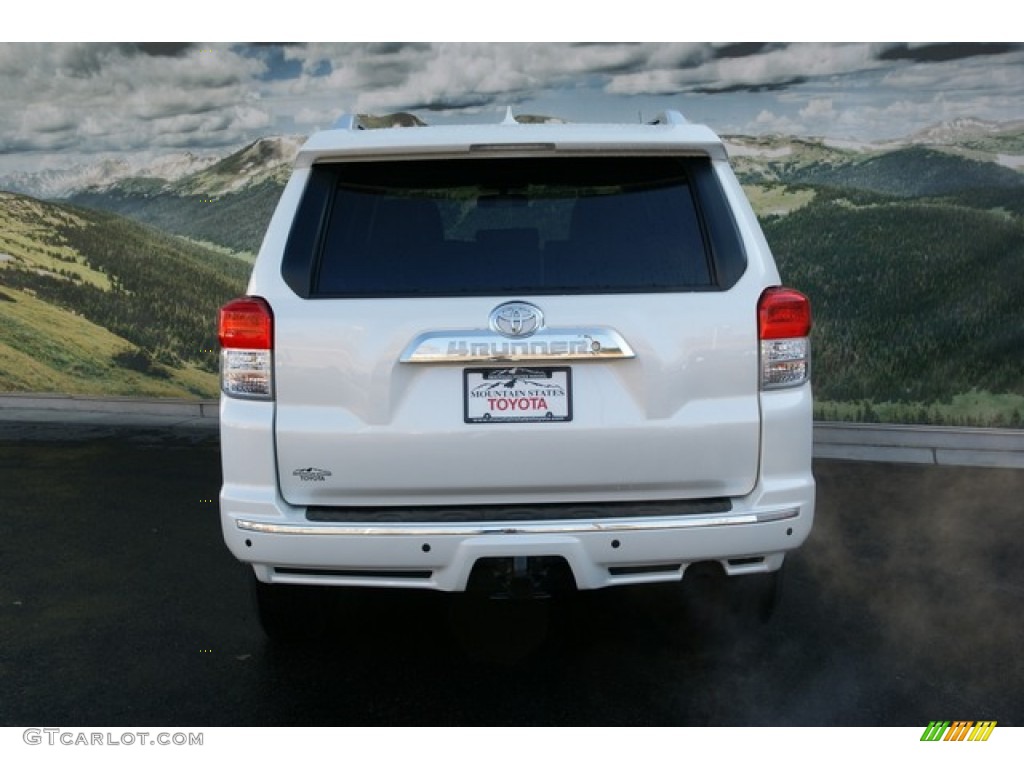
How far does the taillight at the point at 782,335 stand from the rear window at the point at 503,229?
0.19 metres

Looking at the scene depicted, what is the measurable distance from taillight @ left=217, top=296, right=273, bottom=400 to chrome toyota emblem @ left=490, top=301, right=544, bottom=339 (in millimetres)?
714

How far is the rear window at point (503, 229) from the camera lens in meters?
3.44

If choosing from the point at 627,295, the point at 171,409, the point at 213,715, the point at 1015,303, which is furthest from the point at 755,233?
the point at 171,409

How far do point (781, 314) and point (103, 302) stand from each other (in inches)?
311

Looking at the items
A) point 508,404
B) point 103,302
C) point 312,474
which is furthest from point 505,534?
point 103,302

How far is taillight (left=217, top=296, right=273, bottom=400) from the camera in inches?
135

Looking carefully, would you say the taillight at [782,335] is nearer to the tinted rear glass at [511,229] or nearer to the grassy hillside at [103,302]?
the tinted rear glass at [511,229]

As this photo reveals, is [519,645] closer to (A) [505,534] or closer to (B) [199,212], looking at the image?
(A) [505,534]

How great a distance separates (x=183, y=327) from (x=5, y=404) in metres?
1.90

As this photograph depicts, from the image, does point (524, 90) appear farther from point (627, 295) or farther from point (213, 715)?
point (213, 715)

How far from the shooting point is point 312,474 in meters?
3.41

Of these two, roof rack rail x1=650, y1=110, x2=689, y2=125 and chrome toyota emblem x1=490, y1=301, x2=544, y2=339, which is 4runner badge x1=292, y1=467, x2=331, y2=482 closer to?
chrome toyota emblem x1=490, y1=301, x2=544, y2=339

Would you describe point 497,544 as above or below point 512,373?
below
